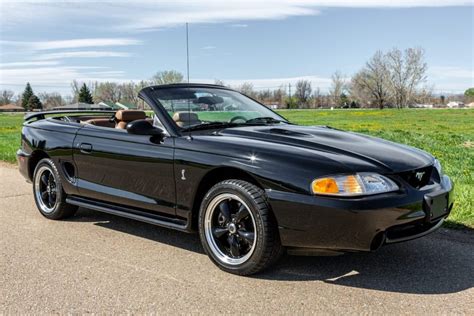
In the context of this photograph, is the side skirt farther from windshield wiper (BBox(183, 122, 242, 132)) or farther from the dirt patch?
the dirt patch

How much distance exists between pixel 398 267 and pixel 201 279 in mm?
1525

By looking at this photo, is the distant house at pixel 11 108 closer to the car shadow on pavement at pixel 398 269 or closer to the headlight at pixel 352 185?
the car shadow on pavement at pixel 398 269

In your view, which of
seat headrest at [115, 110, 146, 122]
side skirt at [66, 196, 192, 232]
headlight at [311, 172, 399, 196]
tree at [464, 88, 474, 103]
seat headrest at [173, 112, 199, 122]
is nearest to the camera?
headlight at [311, 172, 399, 196]

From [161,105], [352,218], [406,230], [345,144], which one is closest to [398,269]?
[406,230]

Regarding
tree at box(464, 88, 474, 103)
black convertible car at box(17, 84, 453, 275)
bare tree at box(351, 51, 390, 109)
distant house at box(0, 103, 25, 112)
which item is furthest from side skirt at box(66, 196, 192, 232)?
tree at box(464, 88, 474, 103)

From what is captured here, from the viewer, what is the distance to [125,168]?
457 cm

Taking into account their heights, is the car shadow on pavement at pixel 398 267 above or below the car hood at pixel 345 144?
below

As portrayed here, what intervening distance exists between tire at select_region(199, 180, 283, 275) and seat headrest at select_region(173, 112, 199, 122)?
2.74ft

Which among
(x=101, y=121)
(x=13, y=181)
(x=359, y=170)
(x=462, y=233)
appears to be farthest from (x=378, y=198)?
(x=13, y=181)

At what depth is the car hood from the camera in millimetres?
3660

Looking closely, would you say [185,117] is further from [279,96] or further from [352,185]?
[279,96]

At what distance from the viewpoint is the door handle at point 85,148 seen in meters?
4.96

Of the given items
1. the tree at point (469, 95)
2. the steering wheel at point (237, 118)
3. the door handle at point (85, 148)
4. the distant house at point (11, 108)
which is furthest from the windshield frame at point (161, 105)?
the tree at point (469, 95)

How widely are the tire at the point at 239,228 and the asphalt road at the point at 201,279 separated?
0.12 meters
